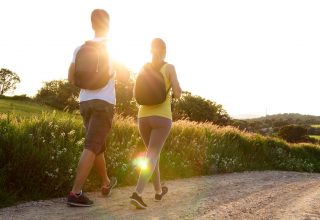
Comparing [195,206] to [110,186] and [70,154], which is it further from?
[70,154]

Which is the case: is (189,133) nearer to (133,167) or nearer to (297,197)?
(133,167)

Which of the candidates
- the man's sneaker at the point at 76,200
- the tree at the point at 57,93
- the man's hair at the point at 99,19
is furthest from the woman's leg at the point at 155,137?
the tree at the point at 57,93

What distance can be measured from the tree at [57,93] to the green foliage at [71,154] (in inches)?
1671

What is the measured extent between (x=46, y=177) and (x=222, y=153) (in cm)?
841

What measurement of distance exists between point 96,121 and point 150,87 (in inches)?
35.0

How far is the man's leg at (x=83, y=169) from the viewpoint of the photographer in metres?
6.37

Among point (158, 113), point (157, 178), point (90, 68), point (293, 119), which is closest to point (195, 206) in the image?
point (157, 178)

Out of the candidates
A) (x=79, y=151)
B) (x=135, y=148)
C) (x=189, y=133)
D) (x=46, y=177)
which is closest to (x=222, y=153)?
(x=189, y=133)

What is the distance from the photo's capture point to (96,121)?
6547mm

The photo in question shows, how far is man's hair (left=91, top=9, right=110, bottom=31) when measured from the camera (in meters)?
6.50

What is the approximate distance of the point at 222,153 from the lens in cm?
1515

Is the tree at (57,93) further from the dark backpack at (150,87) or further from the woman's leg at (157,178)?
the dark backpack at (150,87)

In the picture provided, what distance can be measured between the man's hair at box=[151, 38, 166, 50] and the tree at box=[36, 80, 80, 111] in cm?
4965

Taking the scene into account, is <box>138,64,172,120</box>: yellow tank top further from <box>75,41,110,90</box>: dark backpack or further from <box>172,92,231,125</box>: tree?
<box>172,92,231,125</box>: tree
